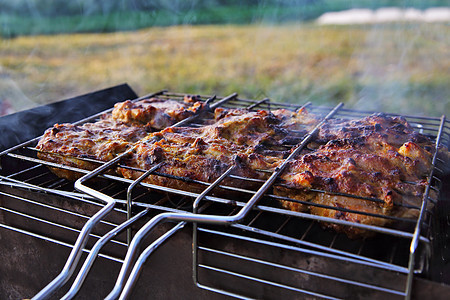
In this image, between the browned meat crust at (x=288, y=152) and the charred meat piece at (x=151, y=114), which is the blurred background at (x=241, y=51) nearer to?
the charred meat piece at (x=151, y=114)

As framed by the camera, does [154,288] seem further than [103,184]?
No

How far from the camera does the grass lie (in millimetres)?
9930

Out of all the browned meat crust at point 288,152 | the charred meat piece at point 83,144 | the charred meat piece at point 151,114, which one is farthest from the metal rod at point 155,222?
the charred meat piece at point 151,114

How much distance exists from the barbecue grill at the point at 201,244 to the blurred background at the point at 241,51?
608 cm

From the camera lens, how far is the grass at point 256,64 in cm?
993

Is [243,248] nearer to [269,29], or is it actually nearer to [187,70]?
[187,70]

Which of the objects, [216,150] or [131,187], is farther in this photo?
[216,150]

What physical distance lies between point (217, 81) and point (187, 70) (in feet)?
4.72

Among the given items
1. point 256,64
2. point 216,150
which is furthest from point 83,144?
point 256,64

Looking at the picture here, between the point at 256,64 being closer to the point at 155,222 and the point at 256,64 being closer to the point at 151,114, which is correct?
the point at 151,114

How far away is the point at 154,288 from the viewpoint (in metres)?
2.81

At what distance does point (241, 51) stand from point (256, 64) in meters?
1.18

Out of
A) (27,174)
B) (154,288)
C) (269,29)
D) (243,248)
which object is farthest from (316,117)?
(269,29)

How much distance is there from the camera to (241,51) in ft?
43.6
